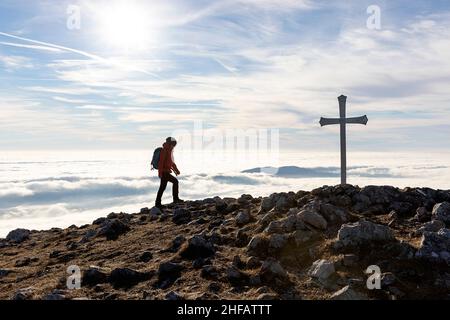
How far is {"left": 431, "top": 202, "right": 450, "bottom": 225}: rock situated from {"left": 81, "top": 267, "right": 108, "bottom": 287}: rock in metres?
9.34

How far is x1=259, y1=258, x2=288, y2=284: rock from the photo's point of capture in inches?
412

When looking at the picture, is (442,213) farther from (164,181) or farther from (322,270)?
(164,181)

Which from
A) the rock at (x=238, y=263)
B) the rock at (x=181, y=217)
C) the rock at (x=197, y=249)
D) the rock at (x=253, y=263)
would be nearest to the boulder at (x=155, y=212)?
the rock at (x=181, y=217)

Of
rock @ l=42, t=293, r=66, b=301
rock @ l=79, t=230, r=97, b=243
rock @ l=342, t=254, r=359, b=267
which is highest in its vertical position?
rock @ l=342, t=254, r=359, b=267

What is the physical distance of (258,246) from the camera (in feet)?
40.4

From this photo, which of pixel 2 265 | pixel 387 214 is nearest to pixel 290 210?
pixel 387 214

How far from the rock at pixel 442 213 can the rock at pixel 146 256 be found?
8309 millimetres

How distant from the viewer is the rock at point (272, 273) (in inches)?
412

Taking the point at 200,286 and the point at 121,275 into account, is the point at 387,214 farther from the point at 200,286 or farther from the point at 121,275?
the point at 121,275

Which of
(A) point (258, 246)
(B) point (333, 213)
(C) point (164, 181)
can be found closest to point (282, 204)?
(B) point (333, 213)

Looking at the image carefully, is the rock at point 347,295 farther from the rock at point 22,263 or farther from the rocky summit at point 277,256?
the rock at point 22,263

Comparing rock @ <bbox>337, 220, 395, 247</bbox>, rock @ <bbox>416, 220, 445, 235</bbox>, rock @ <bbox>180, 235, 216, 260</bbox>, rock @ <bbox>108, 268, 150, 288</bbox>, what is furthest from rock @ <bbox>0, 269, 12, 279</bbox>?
rock @ <bbox>416, 220, 445, 235</bbox>

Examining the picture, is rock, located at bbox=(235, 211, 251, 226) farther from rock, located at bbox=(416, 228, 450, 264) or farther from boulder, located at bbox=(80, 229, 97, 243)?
boulder, located at bbox=(80, 229, 97, 243)
